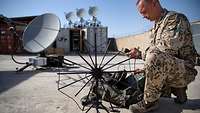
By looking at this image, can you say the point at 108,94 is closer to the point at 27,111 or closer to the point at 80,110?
the point at 80,110

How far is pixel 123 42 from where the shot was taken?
41219mm

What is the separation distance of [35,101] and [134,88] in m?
1.59

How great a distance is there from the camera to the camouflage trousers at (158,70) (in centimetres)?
297

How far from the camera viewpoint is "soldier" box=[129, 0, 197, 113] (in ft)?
9.84

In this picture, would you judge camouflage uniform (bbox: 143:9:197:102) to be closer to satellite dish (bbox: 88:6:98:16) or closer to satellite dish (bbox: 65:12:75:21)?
satellite dish (bbox: 88:6:98:16)

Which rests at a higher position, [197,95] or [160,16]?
[160,16]

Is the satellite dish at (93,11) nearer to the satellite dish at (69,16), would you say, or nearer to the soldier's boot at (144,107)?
the satellite dish at (69,16)

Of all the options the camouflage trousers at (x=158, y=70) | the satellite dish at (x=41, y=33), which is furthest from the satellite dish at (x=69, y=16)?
the camouflage trousers at (x=158, y=70)

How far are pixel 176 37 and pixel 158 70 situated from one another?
1.45ft

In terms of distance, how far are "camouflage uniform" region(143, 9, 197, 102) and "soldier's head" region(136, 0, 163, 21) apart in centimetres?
11

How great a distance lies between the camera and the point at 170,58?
3012 mm

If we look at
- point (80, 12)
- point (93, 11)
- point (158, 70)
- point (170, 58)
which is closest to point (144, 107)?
Answer: point (158, 70)

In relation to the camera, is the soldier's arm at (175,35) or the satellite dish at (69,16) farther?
the satellite dish at (69,16)

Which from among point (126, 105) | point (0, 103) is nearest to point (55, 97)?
point (0, 103)
